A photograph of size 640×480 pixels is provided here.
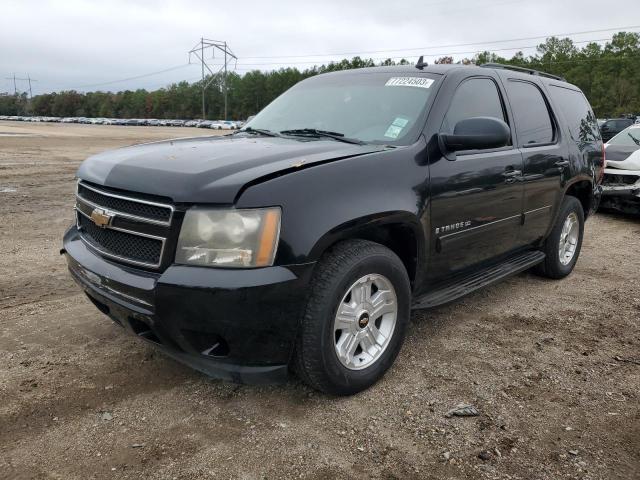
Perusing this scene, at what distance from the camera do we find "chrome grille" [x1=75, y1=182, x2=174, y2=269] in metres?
2.46

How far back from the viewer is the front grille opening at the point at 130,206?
8.03 ft

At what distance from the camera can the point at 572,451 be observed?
8.16ft

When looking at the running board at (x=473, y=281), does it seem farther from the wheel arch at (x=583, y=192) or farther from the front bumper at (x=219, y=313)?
the front bumper at (x=219, y=313)

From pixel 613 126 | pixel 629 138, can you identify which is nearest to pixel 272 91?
pixel 613 126

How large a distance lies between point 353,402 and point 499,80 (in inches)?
108

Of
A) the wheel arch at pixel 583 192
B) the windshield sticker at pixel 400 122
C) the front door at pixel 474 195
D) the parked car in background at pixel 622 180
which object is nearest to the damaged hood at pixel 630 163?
the parked car in background at pixel 622 180

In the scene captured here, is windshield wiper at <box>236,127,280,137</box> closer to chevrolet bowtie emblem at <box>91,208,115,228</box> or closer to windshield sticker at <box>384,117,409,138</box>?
windshield sticker at <box>384,117,409,138</box>

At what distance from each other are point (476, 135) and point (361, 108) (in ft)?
2.77

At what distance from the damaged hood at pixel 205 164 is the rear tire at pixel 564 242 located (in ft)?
8.64

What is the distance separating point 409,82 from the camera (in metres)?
3.59

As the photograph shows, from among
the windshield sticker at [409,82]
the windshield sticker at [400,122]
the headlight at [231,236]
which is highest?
the windshield sticker at [409,82]

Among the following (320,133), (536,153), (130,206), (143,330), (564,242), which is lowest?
(564,242)

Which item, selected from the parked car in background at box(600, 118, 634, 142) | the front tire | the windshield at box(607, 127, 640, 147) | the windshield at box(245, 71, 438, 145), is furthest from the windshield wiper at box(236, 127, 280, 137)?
the parked car in background at box(600, 118, 634, 142)

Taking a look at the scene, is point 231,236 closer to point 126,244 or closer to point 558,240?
point 126,244
